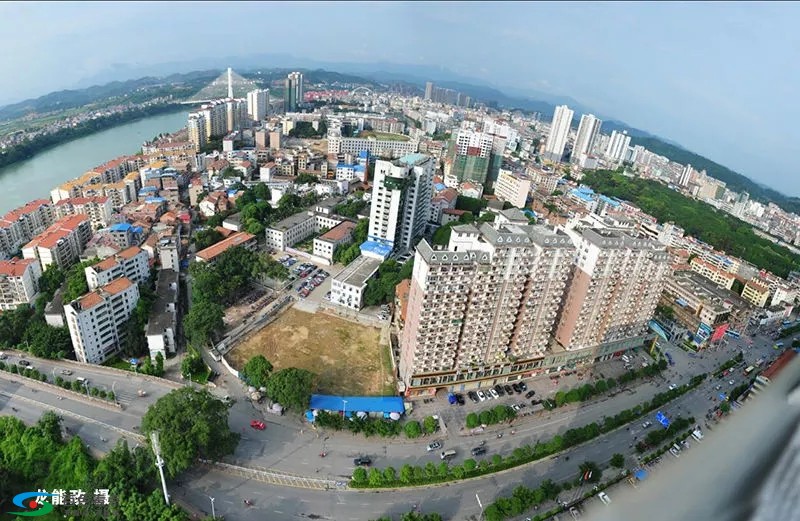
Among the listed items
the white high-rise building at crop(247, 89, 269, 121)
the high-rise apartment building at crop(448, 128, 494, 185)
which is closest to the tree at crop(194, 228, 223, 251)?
the high-rise apartment building at crop(448, 128, 494, 185)

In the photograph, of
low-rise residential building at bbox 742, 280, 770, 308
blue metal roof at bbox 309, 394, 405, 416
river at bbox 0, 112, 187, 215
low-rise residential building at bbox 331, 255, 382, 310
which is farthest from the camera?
river at bbox 0, 112, 187, 215

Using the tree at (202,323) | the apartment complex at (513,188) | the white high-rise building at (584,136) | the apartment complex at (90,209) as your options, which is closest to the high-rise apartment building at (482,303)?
the tree at (202,323)

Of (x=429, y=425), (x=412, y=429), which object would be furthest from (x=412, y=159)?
(x=412, y=429)

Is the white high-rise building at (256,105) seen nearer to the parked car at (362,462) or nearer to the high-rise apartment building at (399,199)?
the high-rise apartment building at (399,199)

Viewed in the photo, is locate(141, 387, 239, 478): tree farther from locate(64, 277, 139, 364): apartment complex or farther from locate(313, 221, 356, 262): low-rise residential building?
locate(313, 221, 356, 262): low-rise residential building

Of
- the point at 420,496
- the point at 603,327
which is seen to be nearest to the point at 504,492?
the point at 420,496

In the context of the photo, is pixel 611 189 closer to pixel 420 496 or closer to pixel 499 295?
pixel 499 295
